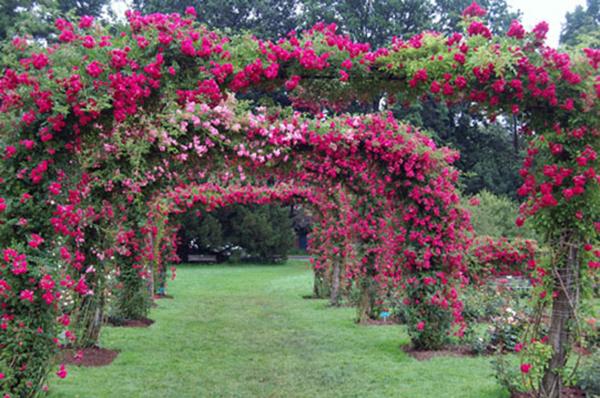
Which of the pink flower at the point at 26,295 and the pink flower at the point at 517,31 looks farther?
the pink flower at the point at 517,31

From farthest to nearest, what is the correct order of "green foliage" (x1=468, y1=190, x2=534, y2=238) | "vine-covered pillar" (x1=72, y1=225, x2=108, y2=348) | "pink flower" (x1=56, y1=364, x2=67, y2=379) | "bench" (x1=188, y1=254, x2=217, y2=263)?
"bench" (x1=188, y1=254, x2=217, y2=263) < "green foliage" (x1=468, y1=190, x2=534, y2=238) < "vine-covered pillar" (x1=72, y1=225, x2=108, y2=348) < "pink flower" (x1=56, y1=364, x2=67, y2=379)

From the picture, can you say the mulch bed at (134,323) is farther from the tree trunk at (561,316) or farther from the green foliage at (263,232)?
the green foliage at (263,232)

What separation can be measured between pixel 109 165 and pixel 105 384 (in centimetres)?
235

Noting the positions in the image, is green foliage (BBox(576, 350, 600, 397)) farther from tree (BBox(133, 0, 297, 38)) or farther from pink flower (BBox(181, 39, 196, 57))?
tree (BBox(133, 0, 297, 38))

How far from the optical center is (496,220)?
16109 millimetres

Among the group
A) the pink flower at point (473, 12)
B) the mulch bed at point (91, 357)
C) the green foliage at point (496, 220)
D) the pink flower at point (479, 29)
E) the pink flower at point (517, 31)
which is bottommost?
the mulch bed at point (91, 357)

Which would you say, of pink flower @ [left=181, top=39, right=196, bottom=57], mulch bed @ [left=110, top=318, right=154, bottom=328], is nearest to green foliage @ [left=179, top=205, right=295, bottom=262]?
mulch bed @ [left=110, top=318, right=154, bottom=328]

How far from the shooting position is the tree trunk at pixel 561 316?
419 centimetres

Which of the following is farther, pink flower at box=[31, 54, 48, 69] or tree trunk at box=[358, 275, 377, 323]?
tree trunk at box=[358, 275, 377, 323]

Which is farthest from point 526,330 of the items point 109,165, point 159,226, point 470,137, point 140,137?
point 470,137

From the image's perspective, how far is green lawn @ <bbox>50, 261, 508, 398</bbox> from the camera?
5160 mm

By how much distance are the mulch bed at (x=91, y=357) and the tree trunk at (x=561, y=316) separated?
4.75 meters

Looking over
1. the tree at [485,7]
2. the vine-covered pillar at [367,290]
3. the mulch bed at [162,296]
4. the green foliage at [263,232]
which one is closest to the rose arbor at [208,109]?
the vine-covered pillar at [367,290]

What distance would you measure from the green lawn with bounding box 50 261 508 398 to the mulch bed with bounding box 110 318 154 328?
25 centimetres
